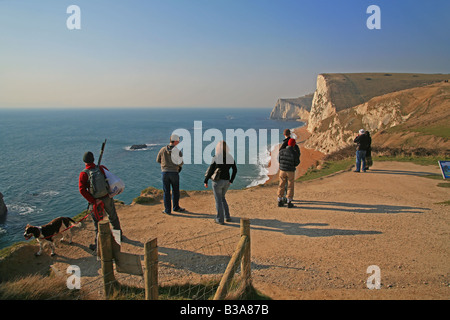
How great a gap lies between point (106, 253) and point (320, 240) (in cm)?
510

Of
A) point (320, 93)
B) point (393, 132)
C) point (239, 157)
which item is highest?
point (320, 93)

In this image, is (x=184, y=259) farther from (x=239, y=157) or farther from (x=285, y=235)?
(x=239, y=157)

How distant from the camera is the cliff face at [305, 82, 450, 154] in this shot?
21.7 meters

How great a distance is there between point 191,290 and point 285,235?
3.14 metres

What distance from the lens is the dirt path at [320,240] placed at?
16.2 feet

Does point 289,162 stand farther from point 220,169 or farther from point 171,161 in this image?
point 171,161

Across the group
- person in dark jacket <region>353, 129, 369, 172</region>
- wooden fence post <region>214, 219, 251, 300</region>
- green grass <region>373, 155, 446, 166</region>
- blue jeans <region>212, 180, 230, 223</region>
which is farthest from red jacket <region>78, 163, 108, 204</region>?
green grass <region>373, 155, 446, 166</region>

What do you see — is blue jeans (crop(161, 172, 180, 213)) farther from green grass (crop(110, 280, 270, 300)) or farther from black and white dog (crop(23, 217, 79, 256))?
green grass (crop(110, 280, 270, 300))

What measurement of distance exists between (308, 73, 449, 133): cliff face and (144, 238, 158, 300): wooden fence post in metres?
68.0

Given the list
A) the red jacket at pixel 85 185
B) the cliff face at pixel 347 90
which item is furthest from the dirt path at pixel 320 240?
the cliff face at pixel 347 90

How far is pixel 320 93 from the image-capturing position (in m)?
76.6

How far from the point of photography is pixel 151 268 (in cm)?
369

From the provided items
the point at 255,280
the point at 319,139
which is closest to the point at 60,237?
the point at 255,280

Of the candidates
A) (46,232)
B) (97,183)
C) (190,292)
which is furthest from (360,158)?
(46,232)
